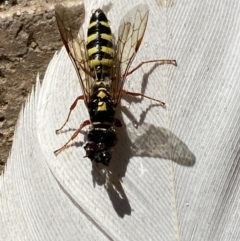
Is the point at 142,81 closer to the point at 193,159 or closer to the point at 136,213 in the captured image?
the point at 193,159

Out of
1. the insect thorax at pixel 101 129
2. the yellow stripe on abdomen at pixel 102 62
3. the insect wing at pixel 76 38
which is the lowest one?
the insect thorax at pixel 101 129

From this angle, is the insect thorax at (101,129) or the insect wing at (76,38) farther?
the insect wing at (76,38)

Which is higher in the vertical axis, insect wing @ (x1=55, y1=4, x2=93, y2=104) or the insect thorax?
insect wing @ (x1=55, y1=4, x2=93, y2=104)

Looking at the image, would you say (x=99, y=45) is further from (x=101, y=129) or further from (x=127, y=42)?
(x=101, y=129)

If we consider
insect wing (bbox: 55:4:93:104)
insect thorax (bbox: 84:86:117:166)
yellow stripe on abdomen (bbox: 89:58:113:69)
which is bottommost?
insect thorax (bbox: 84:86:117:166)

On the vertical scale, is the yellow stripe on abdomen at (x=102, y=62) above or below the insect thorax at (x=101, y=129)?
above

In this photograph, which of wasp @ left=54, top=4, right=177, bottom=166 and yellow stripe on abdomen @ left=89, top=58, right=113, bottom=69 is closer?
wasp @ left=54, top=4, right=177, bottom=166

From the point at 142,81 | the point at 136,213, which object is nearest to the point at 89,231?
the point at 136,213
